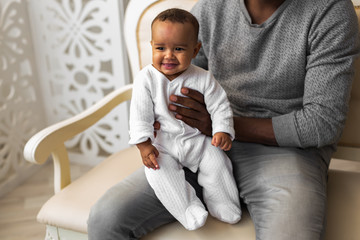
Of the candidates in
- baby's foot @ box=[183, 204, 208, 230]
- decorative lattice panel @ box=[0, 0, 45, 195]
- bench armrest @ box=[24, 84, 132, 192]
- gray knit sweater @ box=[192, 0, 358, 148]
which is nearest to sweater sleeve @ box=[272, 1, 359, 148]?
gray knit sweater @ box=[192, 0, 358, 148]

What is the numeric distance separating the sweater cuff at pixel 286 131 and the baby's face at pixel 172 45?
0.98ft

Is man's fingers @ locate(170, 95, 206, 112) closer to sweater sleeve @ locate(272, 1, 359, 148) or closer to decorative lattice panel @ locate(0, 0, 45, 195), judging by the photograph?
sweater sleeve @ locate(272, 1, 359, 148)

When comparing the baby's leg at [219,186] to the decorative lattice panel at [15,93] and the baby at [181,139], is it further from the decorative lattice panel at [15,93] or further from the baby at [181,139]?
the decorative lattice panel at [15,93]

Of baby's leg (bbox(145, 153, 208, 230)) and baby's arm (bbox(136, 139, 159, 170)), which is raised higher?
baby's arm (bbox(136, 139, 159, 170))

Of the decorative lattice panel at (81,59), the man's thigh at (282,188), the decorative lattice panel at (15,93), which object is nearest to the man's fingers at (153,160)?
the man's thigh at (282,188)

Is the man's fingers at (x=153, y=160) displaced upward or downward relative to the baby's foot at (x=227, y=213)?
upward

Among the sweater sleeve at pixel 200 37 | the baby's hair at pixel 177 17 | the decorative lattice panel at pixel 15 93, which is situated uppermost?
the baby's hair at pixel 177 17

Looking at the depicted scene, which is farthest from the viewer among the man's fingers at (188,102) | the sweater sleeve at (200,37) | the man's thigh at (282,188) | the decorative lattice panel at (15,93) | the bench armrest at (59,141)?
the decorative lattice panel at (15,93)

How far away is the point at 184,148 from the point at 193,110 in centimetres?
10

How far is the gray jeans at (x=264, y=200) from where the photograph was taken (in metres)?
0.86

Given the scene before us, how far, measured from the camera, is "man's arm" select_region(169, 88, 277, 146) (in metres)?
0.97

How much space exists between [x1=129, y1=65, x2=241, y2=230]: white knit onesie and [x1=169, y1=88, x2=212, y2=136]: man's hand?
0.01 m

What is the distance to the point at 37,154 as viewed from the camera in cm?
107

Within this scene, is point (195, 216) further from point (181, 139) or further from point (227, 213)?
point (181, 139)
